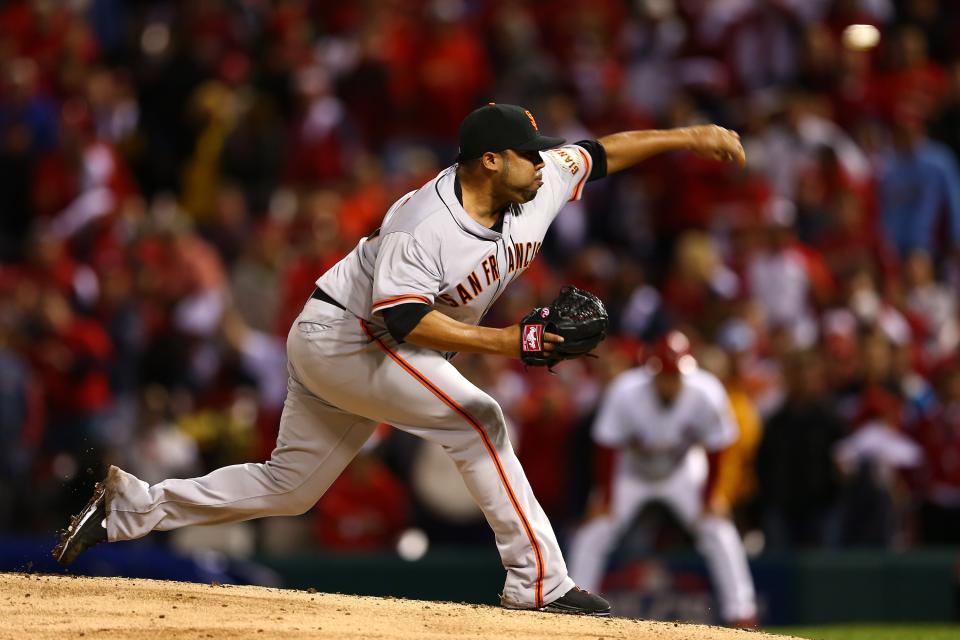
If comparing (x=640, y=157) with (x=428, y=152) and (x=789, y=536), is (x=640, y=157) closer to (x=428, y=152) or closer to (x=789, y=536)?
(x=789, y=536)

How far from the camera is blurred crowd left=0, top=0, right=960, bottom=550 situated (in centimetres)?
1050

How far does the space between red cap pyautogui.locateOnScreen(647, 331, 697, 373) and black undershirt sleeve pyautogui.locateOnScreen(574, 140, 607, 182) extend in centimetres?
347

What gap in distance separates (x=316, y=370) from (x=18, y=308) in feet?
21.4

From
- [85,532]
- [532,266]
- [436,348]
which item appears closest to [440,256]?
[436,348]

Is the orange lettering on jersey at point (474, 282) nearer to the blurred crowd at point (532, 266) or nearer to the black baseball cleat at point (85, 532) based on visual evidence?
the black baseball cleat at point (85, 532)

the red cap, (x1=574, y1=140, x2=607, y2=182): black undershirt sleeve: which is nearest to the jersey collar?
(x1=574, y1=140, x2=607, y2=182): black undershirt sleeve

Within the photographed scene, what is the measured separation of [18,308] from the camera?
11.7m

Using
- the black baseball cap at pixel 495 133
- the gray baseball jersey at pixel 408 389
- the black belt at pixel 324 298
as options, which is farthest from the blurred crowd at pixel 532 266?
the black baseball cap at pixel 495 133

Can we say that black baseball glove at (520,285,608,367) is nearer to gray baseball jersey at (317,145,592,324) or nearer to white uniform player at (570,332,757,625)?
gray baseball jersey at (317,145,592,324)

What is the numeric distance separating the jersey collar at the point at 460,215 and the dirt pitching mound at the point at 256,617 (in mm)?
1381

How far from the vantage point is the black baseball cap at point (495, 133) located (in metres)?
5.74

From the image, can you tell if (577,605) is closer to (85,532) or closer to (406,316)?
(406,316)

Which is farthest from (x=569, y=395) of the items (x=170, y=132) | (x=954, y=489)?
(x=170, y=132)

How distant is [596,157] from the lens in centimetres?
636
